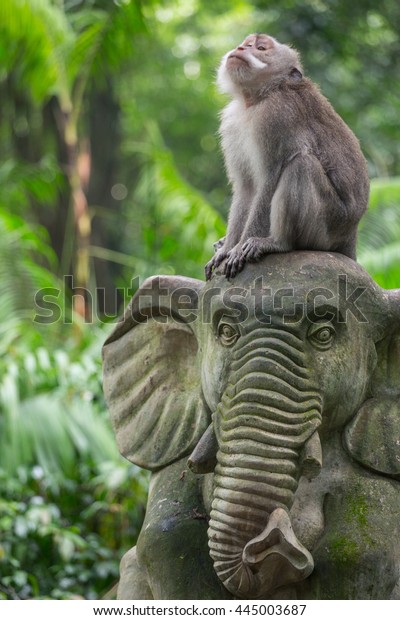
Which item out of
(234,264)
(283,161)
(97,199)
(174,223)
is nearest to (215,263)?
(234,264)

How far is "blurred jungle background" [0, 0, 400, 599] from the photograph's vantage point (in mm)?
6125

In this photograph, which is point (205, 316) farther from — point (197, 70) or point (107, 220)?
point (197, 70)

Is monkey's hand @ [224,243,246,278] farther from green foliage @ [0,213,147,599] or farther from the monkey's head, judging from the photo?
green foliage @ [0,213,147,599]

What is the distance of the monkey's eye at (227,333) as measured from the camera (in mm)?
3187

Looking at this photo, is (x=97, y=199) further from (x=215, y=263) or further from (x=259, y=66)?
(x=215, y=263)

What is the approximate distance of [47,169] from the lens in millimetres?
10062

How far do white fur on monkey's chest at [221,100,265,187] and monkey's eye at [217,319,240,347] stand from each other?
1081 mm

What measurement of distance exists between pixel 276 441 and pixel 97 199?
→ 11.0 metres

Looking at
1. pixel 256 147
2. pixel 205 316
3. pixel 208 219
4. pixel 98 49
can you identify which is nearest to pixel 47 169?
pixel 98 49

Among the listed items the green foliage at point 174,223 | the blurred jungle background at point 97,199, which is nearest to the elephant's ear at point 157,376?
the blurred jungle background at point 97,199

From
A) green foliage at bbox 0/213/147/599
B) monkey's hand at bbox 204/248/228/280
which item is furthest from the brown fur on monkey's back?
green foliage at bbox 0/213/147/599

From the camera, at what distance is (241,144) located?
4254mm

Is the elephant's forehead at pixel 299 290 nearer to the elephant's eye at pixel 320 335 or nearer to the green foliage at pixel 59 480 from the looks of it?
the elephant's eye at pixel 320 335

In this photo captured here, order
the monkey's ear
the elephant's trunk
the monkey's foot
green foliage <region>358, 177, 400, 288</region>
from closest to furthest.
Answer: the elephant's trunk
the monkey's foot
the monkey's ear
green foliage <region>358, 177, 400, 288</region>
